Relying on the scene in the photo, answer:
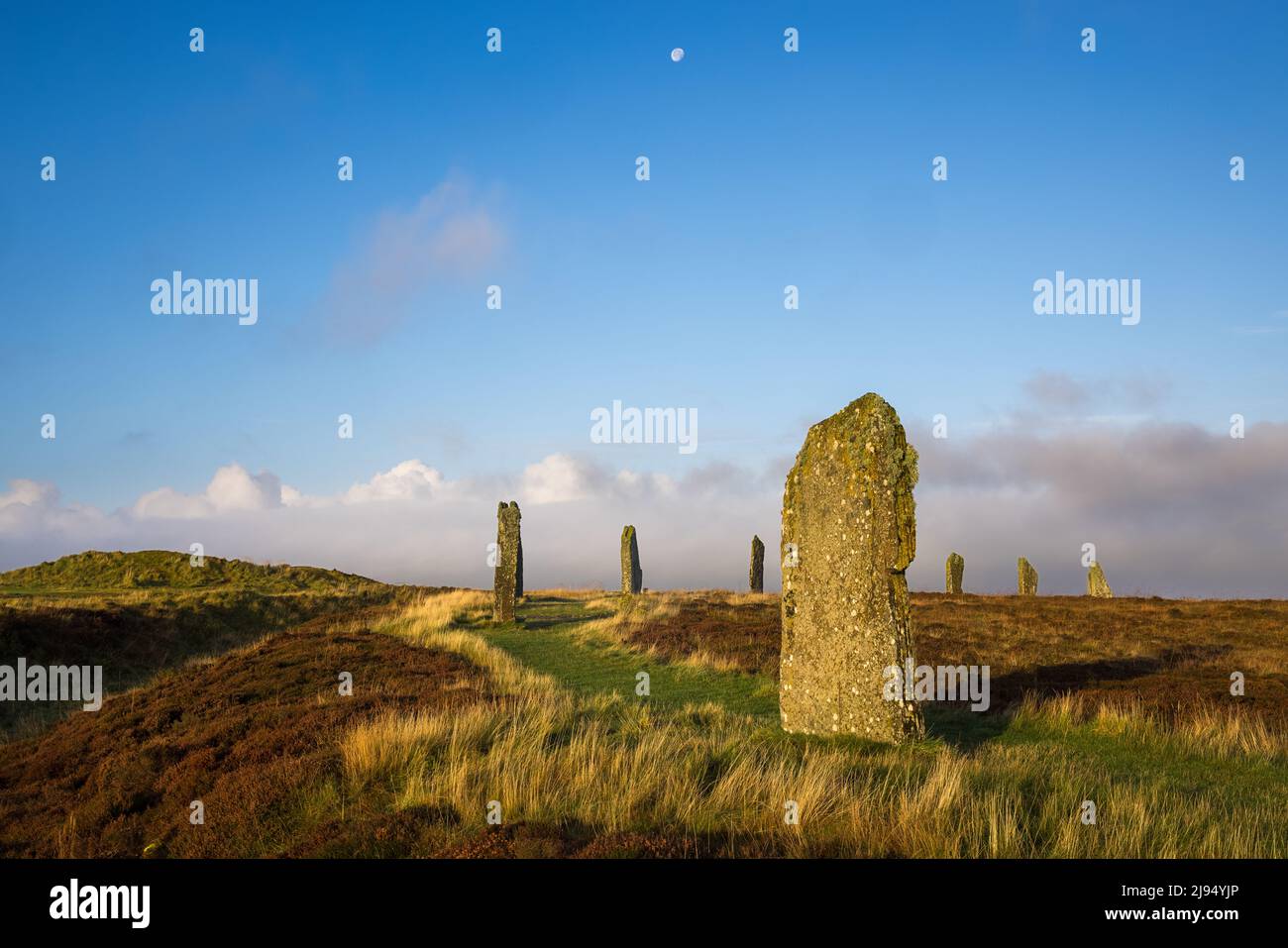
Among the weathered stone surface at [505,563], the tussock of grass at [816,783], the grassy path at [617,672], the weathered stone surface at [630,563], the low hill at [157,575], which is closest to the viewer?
the tussock of grass at [816,783]

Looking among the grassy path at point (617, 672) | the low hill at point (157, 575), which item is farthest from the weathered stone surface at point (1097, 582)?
the low hill at point (157, 575)

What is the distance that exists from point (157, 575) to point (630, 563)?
27.7 m

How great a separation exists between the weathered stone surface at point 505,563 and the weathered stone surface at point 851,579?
56.4 feet

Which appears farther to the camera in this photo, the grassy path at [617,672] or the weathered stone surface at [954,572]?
the weathered stone surface at [954,572]

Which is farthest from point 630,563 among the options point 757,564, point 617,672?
point 617,672

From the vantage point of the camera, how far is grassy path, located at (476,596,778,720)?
1474 cm

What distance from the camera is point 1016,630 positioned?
23.8 m

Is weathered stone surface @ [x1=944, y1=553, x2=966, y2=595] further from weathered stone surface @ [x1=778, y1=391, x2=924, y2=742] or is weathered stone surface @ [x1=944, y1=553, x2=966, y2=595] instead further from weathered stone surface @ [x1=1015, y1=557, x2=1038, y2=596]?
weathered stone surface @ [x1=778, y1=391, x2=924, y2=742]

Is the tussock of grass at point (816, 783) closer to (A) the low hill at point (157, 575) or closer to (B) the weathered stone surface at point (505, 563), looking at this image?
(B) the weathered stone surface at point (505, 563)

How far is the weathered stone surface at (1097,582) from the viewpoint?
39031 millimetres

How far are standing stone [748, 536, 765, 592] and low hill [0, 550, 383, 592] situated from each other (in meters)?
22.5
